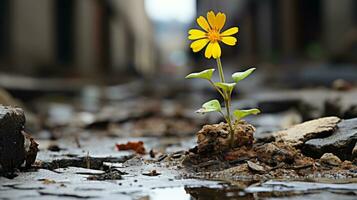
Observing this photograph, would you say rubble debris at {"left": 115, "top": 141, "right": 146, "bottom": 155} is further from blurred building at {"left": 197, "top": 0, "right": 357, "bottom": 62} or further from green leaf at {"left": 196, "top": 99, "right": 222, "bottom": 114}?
blurred building at {"left": 197, "top": 0, "right": 357, "bottom": 62}

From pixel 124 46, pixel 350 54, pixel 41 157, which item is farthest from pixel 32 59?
pixel 124 46

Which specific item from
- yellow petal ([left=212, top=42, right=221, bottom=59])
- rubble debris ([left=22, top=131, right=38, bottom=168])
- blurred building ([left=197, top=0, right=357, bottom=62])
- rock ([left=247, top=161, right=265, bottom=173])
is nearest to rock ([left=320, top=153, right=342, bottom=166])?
rock ([left=247, top=161, right=265, bottom=173])

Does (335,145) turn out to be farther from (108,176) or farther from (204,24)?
(108,176)

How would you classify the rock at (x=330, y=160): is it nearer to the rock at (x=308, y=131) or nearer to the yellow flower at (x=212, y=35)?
the rock at (x=308, y=131)

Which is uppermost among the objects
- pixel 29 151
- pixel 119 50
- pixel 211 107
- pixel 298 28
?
pixel 119 50

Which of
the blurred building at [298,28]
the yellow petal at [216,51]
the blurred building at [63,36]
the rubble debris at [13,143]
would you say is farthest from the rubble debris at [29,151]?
the blurred building at [63,36]

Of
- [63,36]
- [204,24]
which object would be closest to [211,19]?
[204,24]
